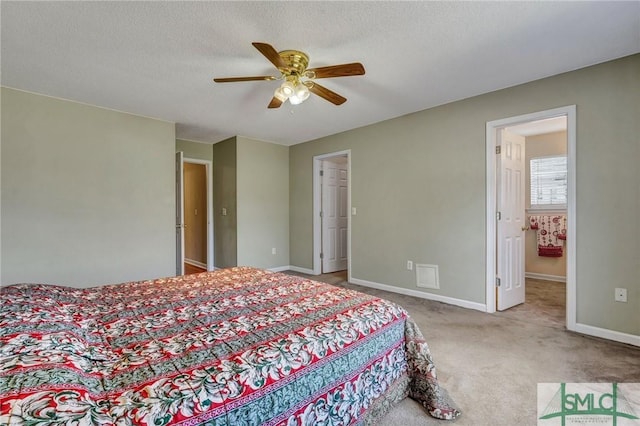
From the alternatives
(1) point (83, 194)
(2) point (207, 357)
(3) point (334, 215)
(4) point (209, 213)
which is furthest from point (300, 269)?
(2) point (207, 357)

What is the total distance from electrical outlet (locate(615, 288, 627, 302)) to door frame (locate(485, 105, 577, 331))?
10.9 inches

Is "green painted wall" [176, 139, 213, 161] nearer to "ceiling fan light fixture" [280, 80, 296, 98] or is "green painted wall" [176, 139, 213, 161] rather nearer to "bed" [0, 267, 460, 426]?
"ceiling fan light fixture" [280, 80, 296, 98]

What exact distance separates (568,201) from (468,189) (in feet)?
2.96

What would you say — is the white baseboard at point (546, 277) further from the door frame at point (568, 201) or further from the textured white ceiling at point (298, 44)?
the textured white ceiling at point (298, 44)

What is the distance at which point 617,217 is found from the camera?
2.51m

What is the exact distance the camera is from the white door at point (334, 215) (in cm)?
540

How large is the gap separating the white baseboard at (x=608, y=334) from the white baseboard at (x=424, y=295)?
81 centimetres

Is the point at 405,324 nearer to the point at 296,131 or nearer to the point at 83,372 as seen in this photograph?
the point at 83,372

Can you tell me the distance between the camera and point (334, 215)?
560 centimetres

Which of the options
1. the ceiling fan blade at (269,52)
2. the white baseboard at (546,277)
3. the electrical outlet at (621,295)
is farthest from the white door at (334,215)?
the electrical outlet at (621,295)

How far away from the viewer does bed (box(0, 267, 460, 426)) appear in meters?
0.84

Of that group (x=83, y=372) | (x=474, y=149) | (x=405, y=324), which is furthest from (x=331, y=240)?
(x=83, y=372)

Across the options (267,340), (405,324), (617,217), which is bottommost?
(405,324)

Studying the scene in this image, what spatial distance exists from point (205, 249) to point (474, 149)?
5.03m
